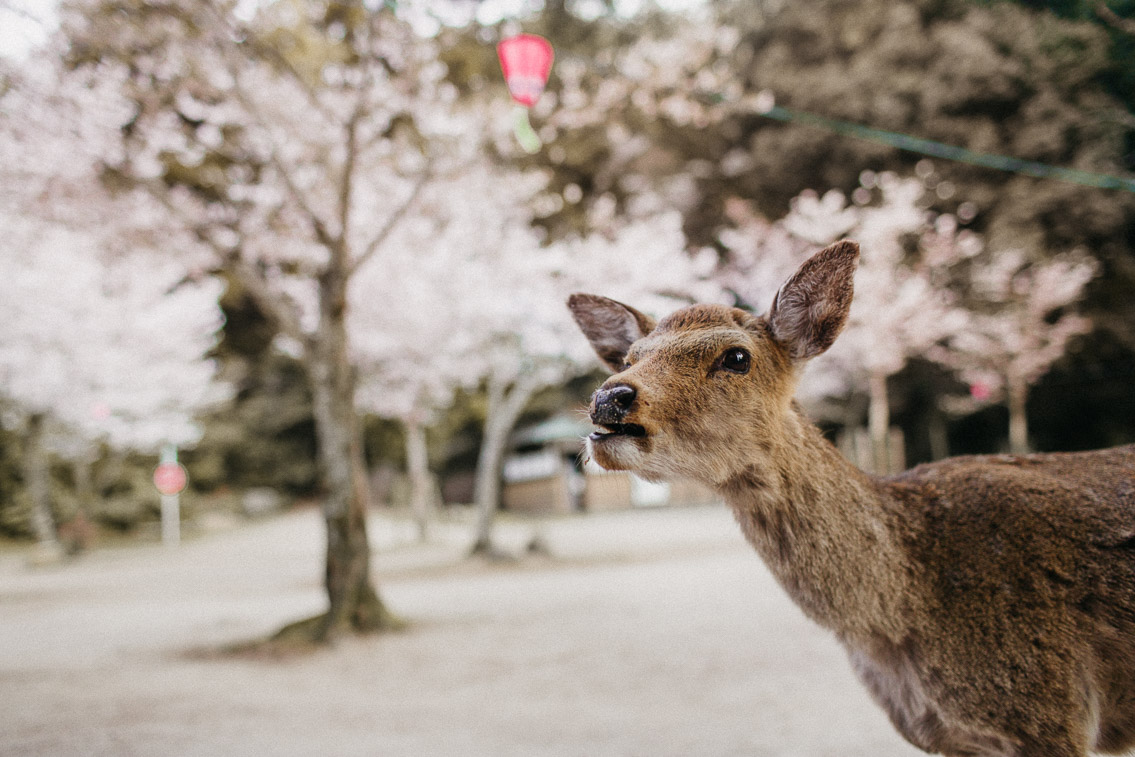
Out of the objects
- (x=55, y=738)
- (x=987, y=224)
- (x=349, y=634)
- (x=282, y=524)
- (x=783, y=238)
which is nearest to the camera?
(x=55, y=738)

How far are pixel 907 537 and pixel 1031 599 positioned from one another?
1.01ft

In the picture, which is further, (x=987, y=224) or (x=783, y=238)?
(x=783, y=238)

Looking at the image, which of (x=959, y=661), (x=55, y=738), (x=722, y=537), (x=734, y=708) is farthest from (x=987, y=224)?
(x=55, y=738)

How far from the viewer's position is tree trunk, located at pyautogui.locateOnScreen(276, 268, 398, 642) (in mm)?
6633

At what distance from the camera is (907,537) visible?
1897mm

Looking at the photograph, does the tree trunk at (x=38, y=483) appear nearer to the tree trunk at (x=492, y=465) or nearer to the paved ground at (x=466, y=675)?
the paved ground at (x=466, y=675)

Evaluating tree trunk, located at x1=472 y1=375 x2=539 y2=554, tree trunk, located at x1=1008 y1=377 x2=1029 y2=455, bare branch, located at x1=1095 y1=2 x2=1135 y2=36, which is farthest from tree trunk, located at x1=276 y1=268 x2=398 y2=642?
tree trunk, located at x1=1008 y1=377 x2=1029 y2=455

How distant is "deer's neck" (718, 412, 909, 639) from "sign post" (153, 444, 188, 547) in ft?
66.4

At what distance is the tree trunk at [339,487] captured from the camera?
6.63 m

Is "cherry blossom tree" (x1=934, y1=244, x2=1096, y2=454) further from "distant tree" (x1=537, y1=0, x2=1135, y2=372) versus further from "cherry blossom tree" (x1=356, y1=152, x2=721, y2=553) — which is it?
"cherry blossom tree" (x1=356, y1=152, x2=721, y2=553)

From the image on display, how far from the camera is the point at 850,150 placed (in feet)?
43.0

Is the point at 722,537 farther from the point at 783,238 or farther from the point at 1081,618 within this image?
the point at 1081,618

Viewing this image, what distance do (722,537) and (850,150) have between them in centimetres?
808

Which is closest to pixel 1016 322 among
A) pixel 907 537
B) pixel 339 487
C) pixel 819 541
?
pixel 339 487
